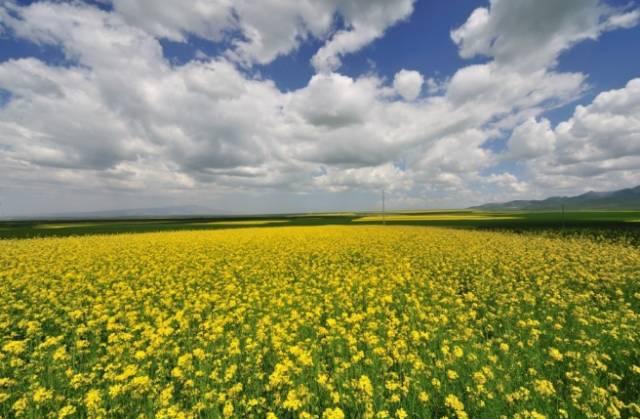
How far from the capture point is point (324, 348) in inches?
281

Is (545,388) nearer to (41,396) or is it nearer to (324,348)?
(324,348)

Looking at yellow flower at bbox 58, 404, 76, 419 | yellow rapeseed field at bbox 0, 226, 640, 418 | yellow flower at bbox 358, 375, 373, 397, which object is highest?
yellow flower at bbox 358, 375, 373, 397

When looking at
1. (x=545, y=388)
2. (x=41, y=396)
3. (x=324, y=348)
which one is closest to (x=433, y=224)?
(x=324, y=348)

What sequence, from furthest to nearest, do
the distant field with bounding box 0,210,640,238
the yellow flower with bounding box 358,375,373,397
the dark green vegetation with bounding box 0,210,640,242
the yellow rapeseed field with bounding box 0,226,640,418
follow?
the distant field with bounding box 0,210,640,238, the dark green vegetation with bounding box 0,210,640,242, the yellow rapeseed field with bounding box 0,226,640,418, the yellow flower with bounding box 358,375,373,397

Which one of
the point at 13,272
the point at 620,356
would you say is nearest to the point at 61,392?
the point at 620,356

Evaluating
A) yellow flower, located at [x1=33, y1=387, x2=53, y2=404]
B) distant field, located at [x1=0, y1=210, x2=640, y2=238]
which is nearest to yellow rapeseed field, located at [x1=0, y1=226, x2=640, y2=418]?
yellow flower, located at [x1=33, y1=387, x2=53, y2=404]

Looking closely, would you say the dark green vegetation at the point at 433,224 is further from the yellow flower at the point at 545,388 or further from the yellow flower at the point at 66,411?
the yellow flower at the point at 66,411

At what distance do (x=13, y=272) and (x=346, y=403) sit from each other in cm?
1723

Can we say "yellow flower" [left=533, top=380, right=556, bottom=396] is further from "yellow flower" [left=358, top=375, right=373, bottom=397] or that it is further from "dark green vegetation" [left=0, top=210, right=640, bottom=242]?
"dark green vegetation" [left=0, top=210, right=640, bottom=242]

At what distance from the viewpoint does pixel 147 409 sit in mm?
4945

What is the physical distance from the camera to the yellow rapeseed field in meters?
4.88

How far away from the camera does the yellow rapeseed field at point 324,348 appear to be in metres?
4.88

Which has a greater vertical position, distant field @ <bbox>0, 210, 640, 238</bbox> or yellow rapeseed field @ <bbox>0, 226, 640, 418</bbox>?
distant field @ <bbox>0, 210, 640, 238</bbox>

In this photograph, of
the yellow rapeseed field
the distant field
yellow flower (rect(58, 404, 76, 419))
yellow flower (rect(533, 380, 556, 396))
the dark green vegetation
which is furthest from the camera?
the distant field
